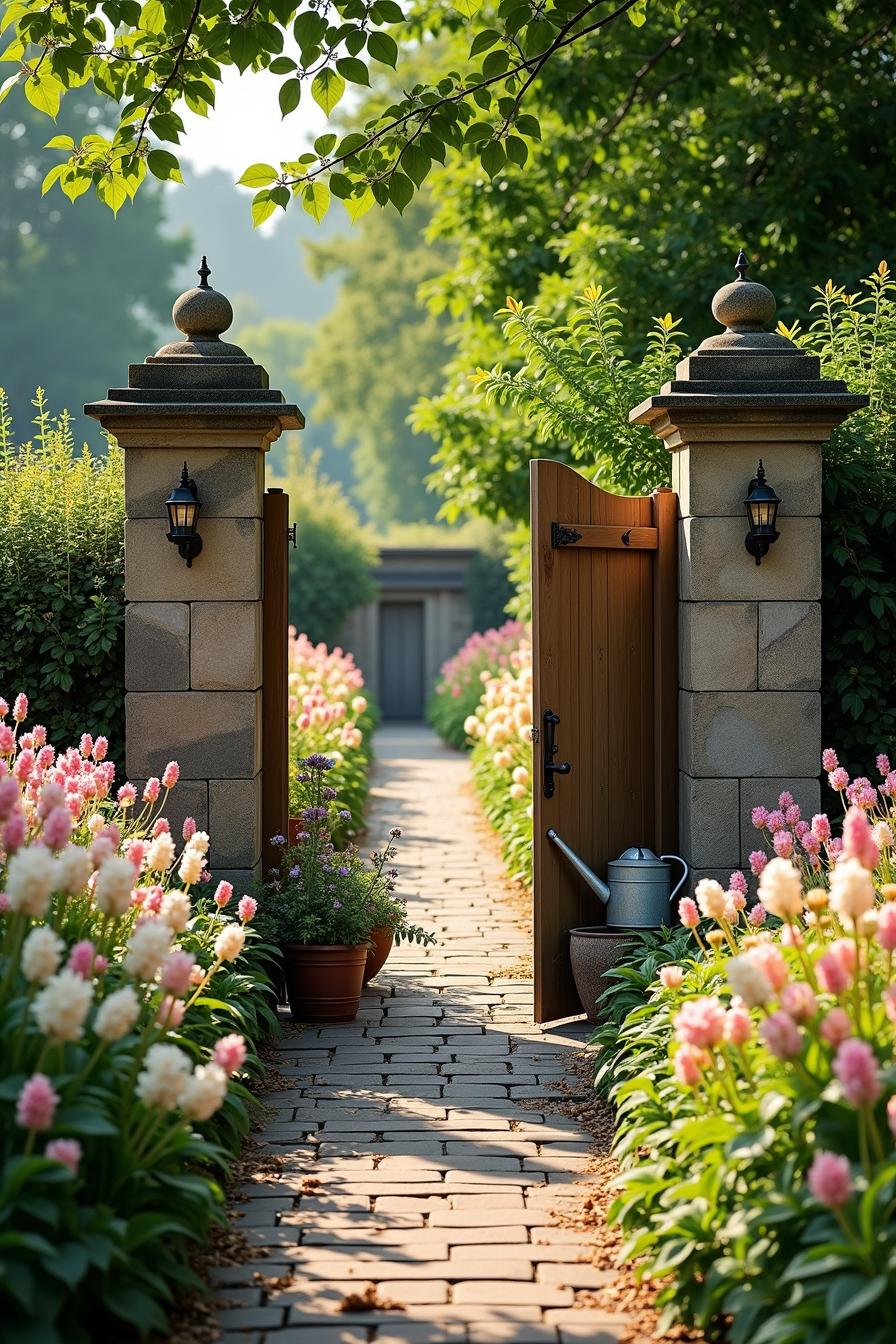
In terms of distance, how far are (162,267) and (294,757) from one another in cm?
3487

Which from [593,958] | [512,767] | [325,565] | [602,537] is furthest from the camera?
[325,565]

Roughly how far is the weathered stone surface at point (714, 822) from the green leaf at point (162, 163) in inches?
129

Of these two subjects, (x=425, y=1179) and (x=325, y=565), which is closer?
(x=425, y=1179)

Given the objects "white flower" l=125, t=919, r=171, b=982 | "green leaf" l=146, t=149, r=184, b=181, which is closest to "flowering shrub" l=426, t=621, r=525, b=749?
"green leaf" l=146, t=149, r=184, b=181

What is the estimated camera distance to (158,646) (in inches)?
249

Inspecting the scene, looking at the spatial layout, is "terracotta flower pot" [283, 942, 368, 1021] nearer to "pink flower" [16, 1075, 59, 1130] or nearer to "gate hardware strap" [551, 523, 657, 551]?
"gate hardware strap" [551, 523, 657, 551]

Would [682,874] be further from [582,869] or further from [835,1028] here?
[835,1028]

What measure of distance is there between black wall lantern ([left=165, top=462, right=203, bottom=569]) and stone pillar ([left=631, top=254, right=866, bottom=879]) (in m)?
1.97

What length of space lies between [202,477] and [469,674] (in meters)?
13.1

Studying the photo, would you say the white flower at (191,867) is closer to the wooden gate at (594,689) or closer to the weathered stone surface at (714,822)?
the wooden gate at (594,689)

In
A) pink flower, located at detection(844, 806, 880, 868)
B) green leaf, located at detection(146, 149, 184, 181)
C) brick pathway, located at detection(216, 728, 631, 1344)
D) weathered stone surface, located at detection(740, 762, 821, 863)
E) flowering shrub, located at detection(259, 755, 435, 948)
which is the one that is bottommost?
brick pathway, located at detection(216, 728, 631, 1344)

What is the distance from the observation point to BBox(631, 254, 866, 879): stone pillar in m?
6.20

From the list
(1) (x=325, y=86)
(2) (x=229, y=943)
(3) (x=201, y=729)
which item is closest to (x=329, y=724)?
(3) (x=201, y=729)

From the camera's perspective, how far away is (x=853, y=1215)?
2938mm
